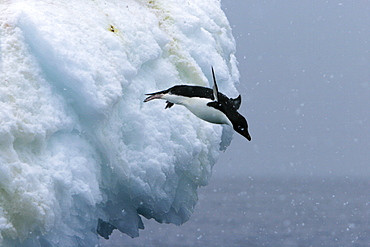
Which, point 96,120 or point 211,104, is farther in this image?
point 96,120

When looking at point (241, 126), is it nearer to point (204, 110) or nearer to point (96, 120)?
point (204, 110)

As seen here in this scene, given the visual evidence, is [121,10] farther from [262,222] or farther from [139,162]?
[262,222]

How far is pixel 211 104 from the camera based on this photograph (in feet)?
16.1

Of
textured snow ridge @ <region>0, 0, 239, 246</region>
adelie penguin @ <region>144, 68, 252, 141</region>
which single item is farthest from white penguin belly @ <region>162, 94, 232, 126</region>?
textured snow ridge @ <region>0, 0, 239, 246</region>

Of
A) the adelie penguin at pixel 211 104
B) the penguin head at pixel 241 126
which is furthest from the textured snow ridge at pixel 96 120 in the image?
the penguin head at pixel 241 126

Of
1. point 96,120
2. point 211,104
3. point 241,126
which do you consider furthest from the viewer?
point 96,120

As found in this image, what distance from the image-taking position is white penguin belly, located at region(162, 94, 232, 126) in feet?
16.1

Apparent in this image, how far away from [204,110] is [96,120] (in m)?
1.29

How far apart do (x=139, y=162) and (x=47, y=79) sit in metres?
1.41

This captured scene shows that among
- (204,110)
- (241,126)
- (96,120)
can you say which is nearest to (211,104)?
(204,110)

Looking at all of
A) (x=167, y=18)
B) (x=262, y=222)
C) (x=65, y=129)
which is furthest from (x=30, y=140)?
(x=262, y=222)

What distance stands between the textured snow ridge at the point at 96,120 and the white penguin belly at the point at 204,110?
0.86 meters

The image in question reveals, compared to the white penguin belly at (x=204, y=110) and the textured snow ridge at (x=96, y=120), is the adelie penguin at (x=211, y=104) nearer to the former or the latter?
the white penguin belly at (x=204, y=110)

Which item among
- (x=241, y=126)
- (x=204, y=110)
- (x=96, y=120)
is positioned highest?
(x=241, y=126)
